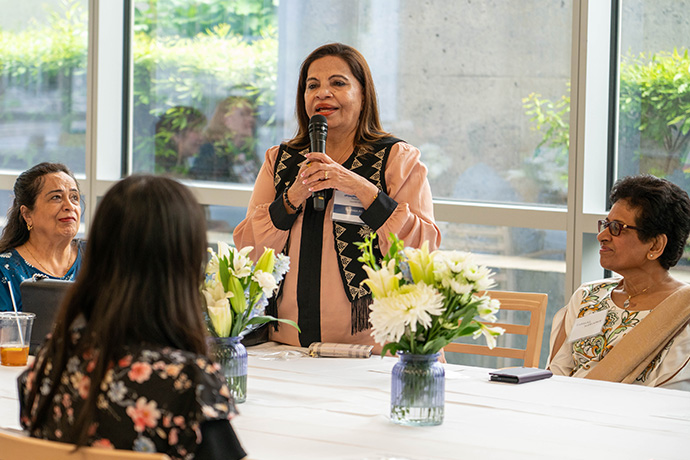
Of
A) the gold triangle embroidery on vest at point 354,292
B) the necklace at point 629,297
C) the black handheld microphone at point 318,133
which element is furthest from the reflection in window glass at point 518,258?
the black handheld microphone at point 318,133

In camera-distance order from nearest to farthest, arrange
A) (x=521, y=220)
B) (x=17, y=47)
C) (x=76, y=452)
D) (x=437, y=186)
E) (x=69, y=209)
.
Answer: (x=76, y=452)
(x=69, y=209)
(x=521, y=220)
(x=437, y=186)
(x=17, y=47)

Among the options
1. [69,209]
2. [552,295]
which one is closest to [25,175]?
[69,209]

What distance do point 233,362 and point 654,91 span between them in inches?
105

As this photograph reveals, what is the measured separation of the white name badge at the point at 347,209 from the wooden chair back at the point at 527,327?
1.84 ft

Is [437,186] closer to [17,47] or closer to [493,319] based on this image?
[493,319]

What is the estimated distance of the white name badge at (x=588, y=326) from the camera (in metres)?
2.65

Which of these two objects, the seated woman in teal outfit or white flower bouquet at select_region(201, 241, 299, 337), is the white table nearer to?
white flower bouquet at select_region(201, 241, 299, 337)

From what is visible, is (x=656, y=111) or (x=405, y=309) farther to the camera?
(x=656, y=111)

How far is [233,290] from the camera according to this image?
192 cm

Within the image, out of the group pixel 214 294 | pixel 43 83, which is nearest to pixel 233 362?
pixel 214 294

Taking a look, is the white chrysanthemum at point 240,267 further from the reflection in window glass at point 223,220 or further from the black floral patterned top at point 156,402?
Result: the reflection in window glass at point 223,220

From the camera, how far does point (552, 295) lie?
411cm

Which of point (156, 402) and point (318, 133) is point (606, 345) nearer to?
point (318, 133)

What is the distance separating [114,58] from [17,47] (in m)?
0.87
